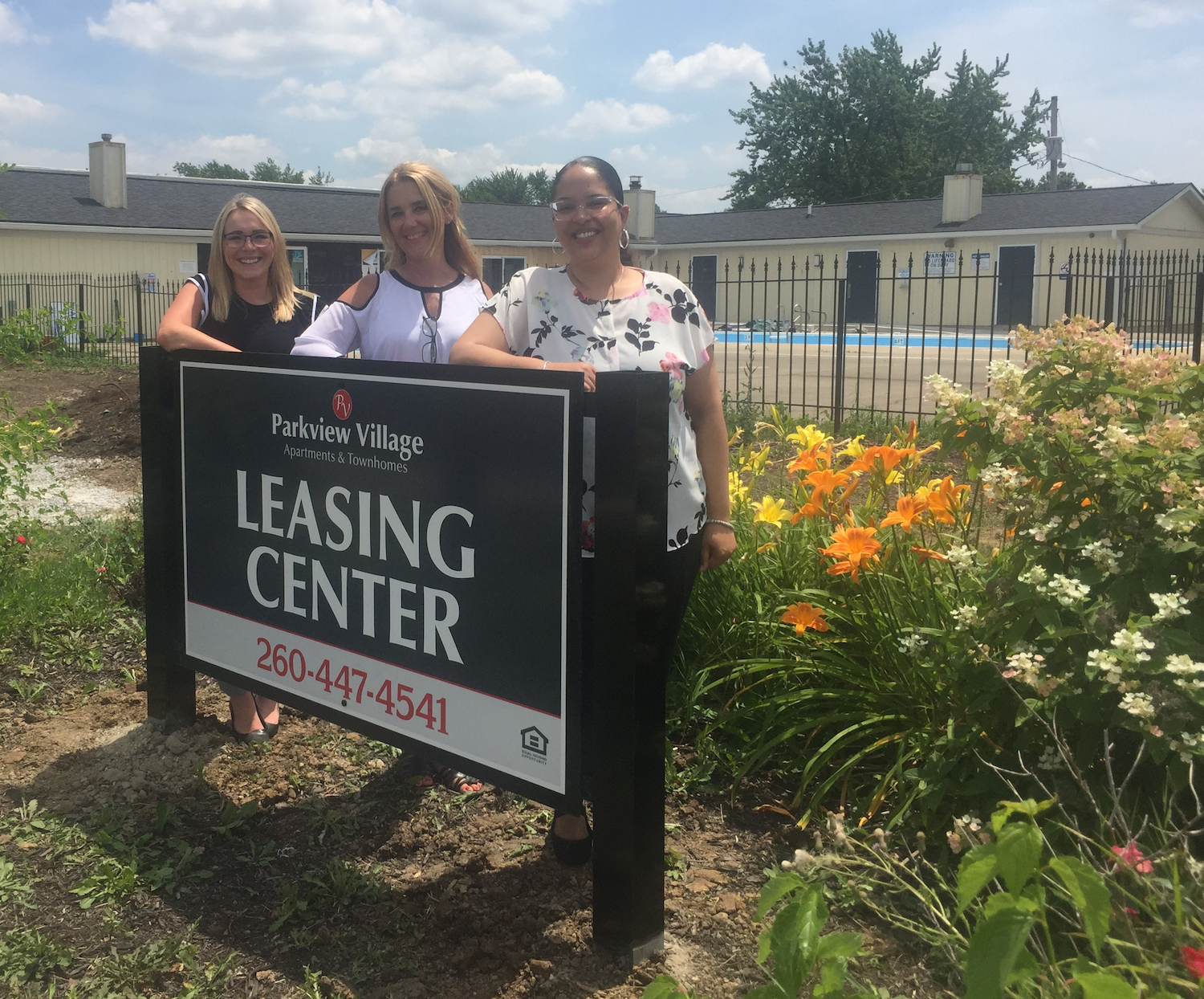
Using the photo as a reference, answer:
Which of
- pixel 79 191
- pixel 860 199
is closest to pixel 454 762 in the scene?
pixel 79 191

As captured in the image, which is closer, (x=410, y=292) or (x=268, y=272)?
(x=410, y=292)

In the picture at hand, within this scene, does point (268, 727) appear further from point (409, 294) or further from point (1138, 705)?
point (1138, 705)

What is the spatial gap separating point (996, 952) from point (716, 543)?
1548mm

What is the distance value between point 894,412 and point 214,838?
9.22m

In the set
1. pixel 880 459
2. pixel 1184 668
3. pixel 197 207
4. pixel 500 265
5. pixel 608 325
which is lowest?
pixel 1184 668

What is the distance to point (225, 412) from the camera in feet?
10.6

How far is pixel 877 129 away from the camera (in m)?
55.4

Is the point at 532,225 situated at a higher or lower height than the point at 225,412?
higher

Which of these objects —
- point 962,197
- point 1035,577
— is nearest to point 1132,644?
point 1035,577

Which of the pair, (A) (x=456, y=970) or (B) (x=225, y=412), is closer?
(A) (x=456, y=970)

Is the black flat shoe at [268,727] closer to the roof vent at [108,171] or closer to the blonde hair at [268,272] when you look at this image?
the blonde hair at [268,272]

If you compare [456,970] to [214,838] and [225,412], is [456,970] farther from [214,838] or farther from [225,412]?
[225,412]

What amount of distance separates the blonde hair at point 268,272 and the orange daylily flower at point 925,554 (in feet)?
6.90

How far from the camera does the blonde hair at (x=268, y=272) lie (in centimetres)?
345
